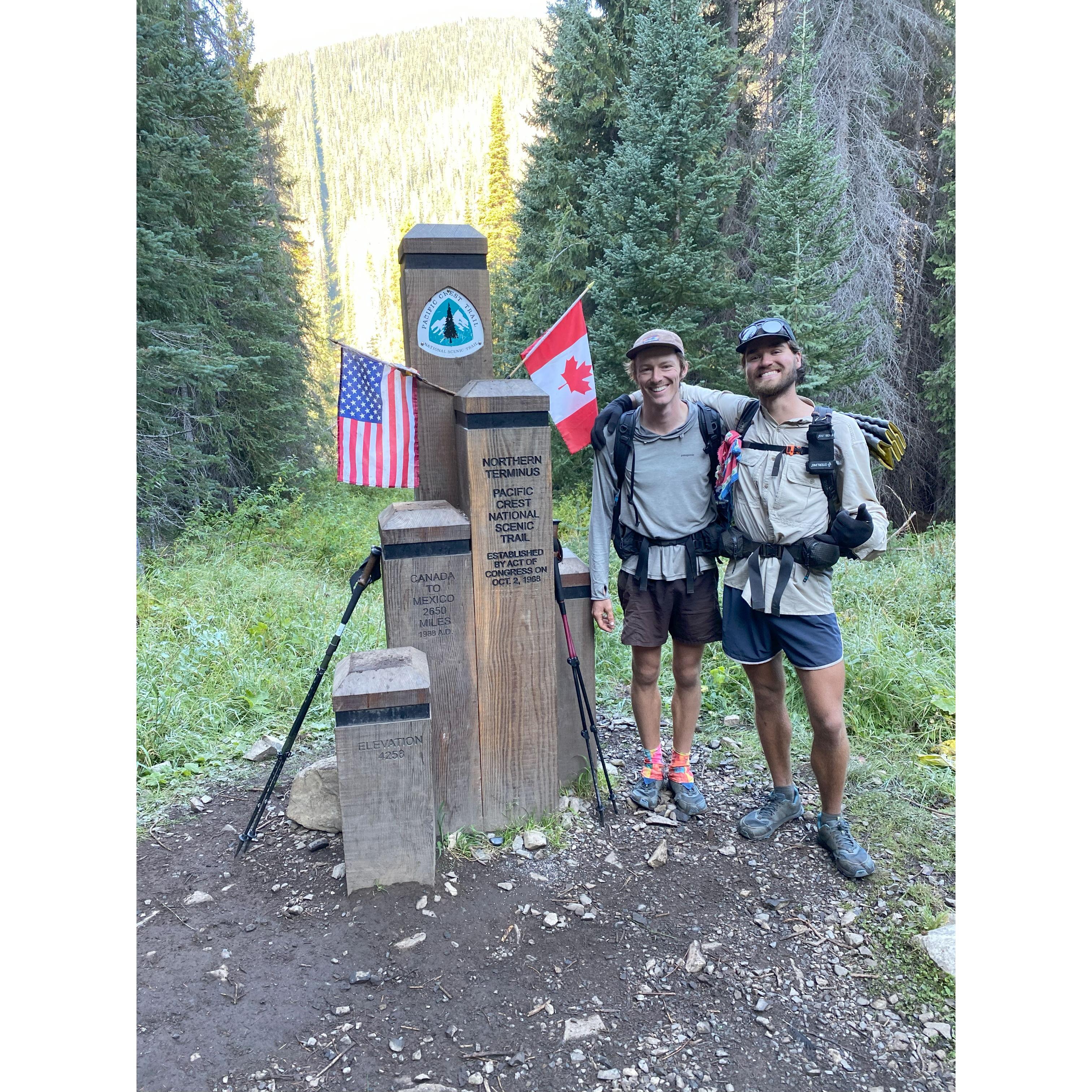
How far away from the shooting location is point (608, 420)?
365 cm

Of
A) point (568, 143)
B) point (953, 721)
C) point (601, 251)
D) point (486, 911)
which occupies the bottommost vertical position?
point (486, 911)

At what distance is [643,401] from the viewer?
11.8 feet

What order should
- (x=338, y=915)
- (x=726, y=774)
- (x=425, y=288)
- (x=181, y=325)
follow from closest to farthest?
(x=338, y=915) < (x=425, y=288) < (x=726, y=774) < (x=181, y=325)

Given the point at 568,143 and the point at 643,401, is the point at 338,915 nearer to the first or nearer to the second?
the point at 643,401

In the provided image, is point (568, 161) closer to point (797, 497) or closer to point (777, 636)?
point (797, 497)

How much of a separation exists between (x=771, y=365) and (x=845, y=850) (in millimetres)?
2228

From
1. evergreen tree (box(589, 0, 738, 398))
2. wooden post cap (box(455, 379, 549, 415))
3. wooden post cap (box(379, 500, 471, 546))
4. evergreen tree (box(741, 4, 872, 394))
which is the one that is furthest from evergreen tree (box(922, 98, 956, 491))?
wooden post cap (box(379, 500, 471, 546))

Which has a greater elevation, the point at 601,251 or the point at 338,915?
the point at 601,251

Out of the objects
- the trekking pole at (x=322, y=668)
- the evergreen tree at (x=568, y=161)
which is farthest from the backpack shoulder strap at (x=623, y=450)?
the evergreen tree at (x=568, y=161)

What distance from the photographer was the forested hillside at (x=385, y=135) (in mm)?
51344

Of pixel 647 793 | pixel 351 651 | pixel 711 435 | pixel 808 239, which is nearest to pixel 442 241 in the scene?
pixel 711 435

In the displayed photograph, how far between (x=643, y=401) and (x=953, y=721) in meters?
3.12

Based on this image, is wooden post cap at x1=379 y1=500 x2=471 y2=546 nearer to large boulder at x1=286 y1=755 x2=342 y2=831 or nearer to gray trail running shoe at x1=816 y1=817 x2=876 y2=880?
large boulder at x1=286 y1=755 x2=342 y2=831

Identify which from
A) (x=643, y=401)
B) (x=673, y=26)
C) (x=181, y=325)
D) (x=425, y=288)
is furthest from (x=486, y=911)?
(x=673, y=26)
